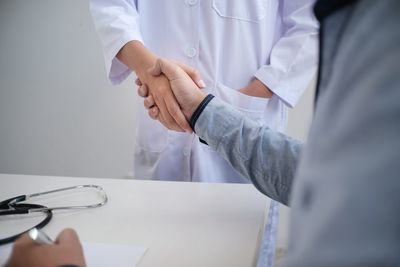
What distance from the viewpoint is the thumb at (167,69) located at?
79 centimetres

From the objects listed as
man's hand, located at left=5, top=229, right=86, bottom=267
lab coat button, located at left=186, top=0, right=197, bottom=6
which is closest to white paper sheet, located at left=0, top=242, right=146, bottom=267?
man's hand, located at left=5, top=229, right=86, bottom=267

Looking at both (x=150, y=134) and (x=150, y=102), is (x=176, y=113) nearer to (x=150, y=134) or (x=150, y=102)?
(x=150, y=102)

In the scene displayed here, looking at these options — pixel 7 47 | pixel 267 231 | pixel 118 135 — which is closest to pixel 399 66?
pixel 267 231

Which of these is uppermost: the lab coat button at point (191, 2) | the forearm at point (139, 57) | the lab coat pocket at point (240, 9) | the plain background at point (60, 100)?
the lab coat button at point (191, 2)

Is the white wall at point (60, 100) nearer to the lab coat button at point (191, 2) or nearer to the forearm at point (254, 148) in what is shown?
the lab coat button at point (191, 2)

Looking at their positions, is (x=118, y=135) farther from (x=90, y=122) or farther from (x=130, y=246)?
(x=130, y=246)

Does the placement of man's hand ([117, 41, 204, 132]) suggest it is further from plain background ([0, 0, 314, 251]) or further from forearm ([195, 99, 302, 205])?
plain background ([0, 0, 314, 251])

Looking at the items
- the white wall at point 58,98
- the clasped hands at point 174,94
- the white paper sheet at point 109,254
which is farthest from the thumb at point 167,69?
the white wall at point 58,98

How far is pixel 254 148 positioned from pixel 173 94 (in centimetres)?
27

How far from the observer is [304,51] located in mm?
934

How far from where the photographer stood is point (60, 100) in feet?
5.94

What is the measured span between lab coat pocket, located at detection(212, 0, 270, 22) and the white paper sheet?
648 millimetres

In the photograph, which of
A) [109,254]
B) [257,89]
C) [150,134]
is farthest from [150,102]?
[109,254]

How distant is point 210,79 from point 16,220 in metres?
0.56
